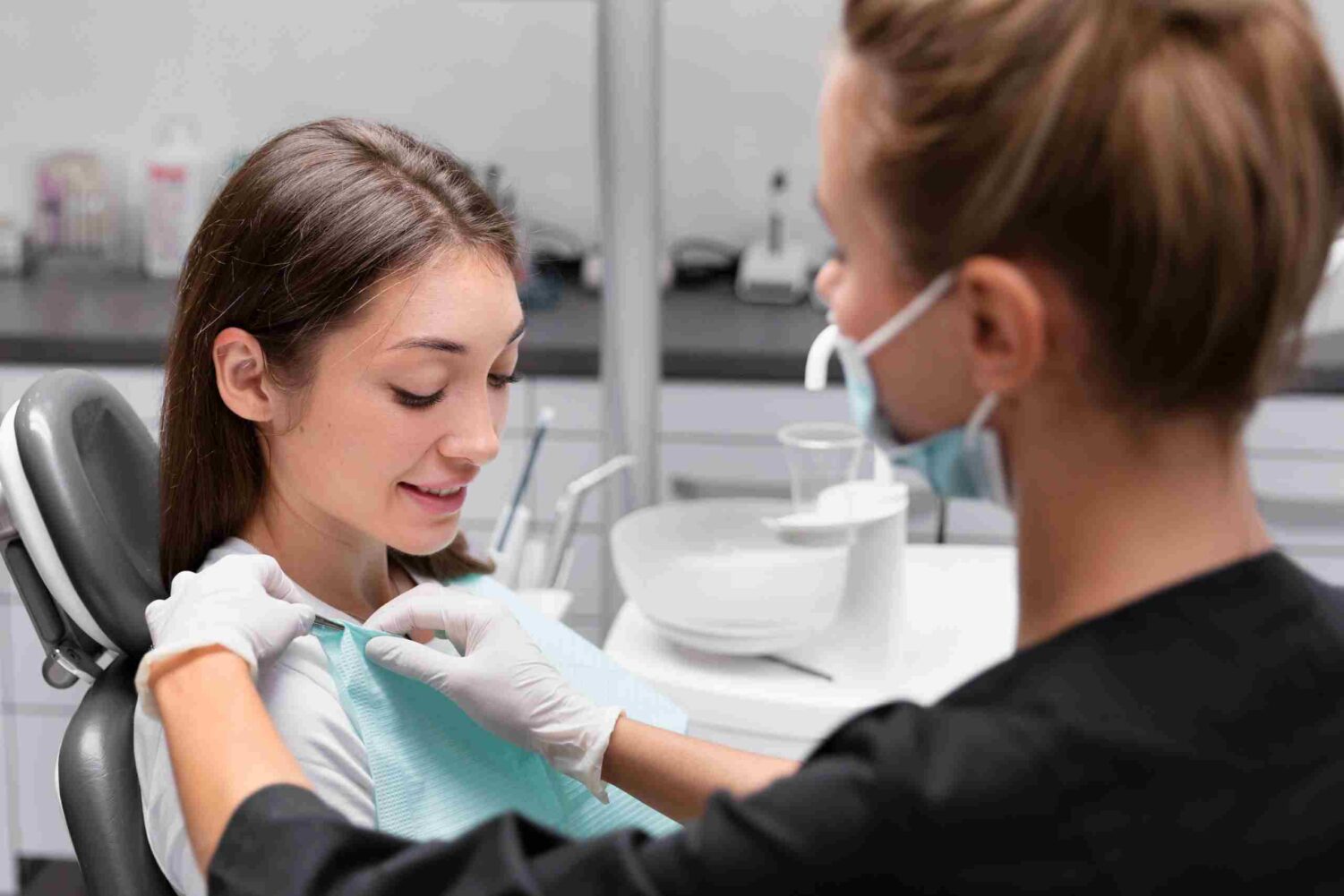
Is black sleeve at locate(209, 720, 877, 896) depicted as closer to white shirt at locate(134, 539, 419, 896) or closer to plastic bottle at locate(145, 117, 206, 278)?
white shirt at locate(134, 539, 419, 896)

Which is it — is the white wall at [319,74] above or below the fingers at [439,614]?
above

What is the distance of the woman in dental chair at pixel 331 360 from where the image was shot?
50.0 inches

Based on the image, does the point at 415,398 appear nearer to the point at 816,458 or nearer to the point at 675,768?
the point at 675,768

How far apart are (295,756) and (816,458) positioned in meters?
0.81

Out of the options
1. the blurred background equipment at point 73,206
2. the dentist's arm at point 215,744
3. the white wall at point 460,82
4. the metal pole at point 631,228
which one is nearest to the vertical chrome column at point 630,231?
the metal pole at point 631,228

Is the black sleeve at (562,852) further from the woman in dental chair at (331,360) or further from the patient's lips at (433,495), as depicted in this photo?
the patient's lips at (433,495)

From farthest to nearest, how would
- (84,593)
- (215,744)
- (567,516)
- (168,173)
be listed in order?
(168,173), (567,516), (84,593), (215,744)

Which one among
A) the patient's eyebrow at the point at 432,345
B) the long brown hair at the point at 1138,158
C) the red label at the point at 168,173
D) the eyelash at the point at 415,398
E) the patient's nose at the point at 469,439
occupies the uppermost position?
the long brown hair at the point at 1138,158

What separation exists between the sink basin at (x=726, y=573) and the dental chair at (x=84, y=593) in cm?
63

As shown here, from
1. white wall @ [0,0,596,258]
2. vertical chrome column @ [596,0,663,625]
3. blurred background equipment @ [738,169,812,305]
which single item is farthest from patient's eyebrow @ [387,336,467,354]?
white wall @ [0,0,596,258]

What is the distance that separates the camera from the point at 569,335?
282 centimetres

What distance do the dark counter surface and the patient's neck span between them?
1251 mm

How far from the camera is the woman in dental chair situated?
1271 millimetres

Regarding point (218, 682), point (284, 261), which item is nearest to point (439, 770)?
point (218, 682)
